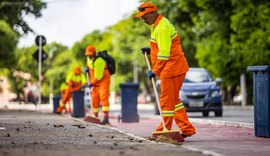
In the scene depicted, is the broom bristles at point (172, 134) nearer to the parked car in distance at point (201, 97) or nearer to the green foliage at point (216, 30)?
the parked car in distance at point (201, 97)

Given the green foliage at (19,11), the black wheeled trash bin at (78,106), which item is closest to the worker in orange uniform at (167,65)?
the black wheeled trash bin at (78,106)

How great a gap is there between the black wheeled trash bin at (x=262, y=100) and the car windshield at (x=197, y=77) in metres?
12.2

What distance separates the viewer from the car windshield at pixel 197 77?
25875mm

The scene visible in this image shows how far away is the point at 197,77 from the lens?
2611 cm

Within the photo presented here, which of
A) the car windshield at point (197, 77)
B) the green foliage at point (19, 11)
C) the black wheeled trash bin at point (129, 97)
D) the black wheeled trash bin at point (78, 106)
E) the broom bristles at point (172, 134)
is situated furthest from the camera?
the green foliage at point (19, 11)

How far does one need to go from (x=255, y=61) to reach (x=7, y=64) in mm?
18350

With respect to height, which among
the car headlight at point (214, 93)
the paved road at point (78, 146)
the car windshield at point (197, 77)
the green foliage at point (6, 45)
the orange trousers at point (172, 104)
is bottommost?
the paved road at point (78, 146)

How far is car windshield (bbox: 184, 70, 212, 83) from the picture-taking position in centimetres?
2588

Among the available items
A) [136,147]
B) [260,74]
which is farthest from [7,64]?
[136,147]

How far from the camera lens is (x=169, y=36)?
40.0ft

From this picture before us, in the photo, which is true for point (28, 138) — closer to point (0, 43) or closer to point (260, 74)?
point (260, 74)

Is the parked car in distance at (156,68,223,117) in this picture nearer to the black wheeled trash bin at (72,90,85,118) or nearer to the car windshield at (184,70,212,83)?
the car windshield at (184,70,212,83)

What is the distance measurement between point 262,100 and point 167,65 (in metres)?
2.12

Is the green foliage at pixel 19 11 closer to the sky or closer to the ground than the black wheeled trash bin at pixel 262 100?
closer to the sky
